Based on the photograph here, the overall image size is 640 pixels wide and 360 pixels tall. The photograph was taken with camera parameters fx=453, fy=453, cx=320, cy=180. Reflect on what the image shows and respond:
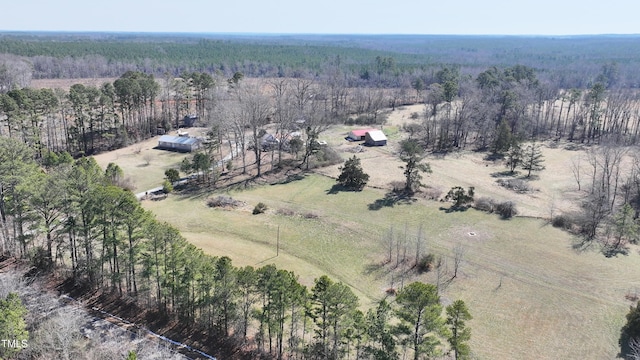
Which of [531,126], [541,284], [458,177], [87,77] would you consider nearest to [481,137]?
[531,126]

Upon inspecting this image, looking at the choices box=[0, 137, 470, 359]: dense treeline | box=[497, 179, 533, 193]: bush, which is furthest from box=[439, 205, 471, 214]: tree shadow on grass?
box=[0, 137, 470, 359]: dense treeline

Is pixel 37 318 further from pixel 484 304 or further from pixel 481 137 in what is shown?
pixel 481 137

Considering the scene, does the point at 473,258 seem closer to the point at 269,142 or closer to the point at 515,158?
the point at 515,158

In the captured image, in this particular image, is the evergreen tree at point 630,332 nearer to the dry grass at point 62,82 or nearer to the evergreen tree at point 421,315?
the evergreen tree at point 421,315

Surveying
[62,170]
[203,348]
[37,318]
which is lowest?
[203,348]

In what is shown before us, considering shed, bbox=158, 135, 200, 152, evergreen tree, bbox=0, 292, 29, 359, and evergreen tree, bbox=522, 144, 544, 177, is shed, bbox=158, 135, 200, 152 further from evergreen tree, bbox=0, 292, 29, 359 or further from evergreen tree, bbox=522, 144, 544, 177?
evergreen tree, bbox=0, 292, 29, 359

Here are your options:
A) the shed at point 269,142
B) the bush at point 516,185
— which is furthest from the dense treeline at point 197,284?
the shed at point 269,142

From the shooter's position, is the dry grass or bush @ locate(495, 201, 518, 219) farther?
the dry grass
